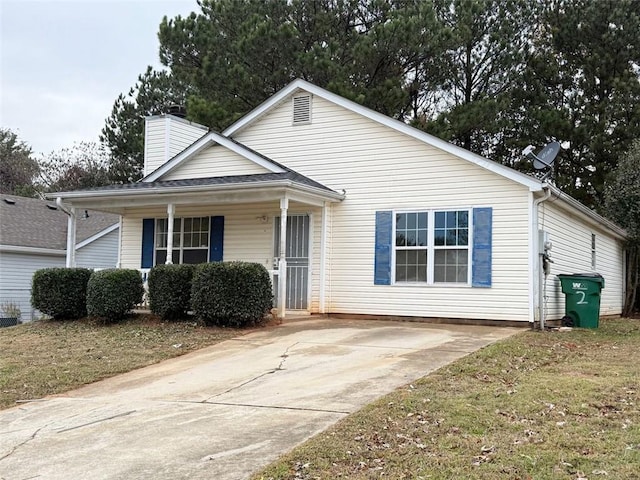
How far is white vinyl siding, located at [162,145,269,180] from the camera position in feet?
49.5

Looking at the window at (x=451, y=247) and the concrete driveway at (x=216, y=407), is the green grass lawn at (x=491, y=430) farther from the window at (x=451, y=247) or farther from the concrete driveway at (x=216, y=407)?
the window at (x=451, y=247)

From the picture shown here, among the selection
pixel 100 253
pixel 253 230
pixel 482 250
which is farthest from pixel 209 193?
pixel 100 253

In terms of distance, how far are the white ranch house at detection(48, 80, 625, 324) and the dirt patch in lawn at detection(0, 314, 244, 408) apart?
2160 mm

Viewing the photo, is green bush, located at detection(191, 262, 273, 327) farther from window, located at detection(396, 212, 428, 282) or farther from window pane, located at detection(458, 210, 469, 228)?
window pane, located at detection(458, 210, 469, 228)

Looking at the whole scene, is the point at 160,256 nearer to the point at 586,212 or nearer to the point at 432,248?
the point at 432,248

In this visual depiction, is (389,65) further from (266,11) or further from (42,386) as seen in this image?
(42,386)

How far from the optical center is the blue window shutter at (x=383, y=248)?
535 inches

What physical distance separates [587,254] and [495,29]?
34.9ft

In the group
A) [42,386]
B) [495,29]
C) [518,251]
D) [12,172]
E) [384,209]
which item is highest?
[495,29]

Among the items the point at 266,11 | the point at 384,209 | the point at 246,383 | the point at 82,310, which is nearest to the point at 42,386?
the point at 246,383

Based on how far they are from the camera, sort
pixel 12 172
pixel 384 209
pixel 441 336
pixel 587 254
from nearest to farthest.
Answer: pixel 441 336 → pixel 384 209 → pixel 587 254 → pixel 12 172

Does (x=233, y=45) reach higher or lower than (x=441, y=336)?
higher

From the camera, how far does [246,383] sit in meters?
7.77

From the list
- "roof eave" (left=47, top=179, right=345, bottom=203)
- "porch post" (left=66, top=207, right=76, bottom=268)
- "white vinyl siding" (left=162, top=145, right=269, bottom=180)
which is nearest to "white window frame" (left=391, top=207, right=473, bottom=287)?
"roof eave" (left=47, top=179, right=345, bottom=203)
